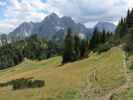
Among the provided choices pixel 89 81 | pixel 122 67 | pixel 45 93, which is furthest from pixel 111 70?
pixel 45 93

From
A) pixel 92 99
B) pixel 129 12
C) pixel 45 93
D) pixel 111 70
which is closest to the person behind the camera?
pixel 92 99

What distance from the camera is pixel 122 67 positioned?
57.0m

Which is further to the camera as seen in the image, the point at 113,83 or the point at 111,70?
the point at 111,70

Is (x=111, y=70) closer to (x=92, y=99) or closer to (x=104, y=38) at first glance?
(x=92, y=99)

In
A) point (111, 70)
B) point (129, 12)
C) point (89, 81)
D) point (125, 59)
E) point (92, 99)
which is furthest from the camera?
point (129, 12)

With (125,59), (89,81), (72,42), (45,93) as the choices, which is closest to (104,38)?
(72,42)

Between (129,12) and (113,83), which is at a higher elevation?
(129,12)

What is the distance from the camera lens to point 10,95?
149 ft

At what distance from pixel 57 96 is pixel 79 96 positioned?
10.7ft

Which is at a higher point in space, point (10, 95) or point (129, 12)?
point (129, 12)

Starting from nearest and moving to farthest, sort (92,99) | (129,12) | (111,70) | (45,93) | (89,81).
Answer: (92,99) → (45,93) → (89,81) → (111,70) → (129,12)

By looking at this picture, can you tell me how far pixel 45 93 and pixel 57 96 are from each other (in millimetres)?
3537

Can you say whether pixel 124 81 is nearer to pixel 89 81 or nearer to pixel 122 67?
pixel 89 81

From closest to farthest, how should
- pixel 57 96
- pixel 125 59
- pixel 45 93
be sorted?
pixel 57 96 < pixel 45 93 < pixel 125 59
